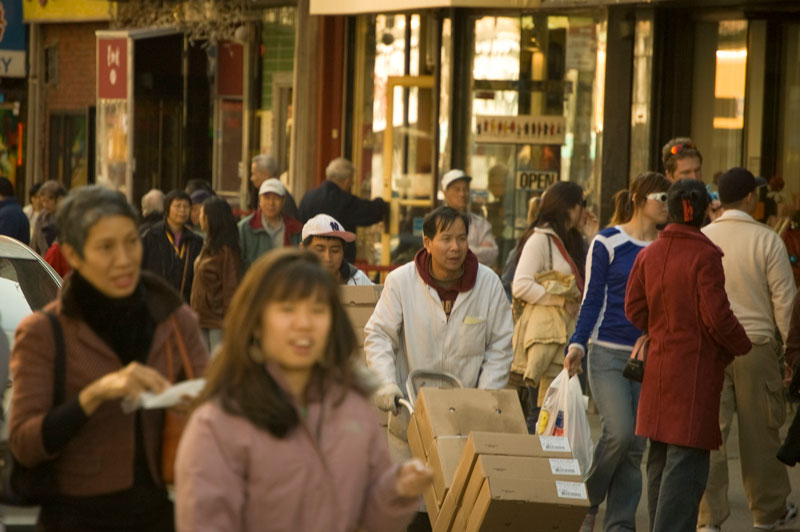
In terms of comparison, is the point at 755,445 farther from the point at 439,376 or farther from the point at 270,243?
the point at 270,243

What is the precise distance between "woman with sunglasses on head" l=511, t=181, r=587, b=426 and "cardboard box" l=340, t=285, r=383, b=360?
154 cm

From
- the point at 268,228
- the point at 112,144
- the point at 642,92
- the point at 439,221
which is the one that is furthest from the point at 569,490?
the point at 112,144

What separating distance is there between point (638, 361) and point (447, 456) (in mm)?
1128

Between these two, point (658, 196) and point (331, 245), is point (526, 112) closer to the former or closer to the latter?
point (331, 245)

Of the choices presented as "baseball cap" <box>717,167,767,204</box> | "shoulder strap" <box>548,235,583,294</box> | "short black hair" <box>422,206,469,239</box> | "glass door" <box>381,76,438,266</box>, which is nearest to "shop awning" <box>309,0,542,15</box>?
"glass door" <box>381,76,438,266</box>

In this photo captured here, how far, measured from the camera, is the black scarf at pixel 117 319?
3961 millimetres

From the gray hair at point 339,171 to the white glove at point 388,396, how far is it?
23.5ft

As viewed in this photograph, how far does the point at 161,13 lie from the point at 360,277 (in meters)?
12.9

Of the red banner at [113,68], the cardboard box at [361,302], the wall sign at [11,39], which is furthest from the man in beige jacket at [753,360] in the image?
the wall sign at [11,39]

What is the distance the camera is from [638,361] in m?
7.28

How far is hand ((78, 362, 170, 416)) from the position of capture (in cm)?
368

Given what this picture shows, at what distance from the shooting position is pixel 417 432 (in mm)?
6871

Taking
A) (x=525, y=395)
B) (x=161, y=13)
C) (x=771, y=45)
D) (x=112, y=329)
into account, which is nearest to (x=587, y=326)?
(x=525, y=395)

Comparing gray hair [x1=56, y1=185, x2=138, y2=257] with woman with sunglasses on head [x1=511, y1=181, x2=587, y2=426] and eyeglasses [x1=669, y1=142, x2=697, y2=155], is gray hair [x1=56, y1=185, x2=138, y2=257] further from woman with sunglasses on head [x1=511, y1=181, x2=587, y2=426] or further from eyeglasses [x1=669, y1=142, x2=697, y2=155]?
eyeglasses [x1=669, y1=142, x2=697, y2=155]
